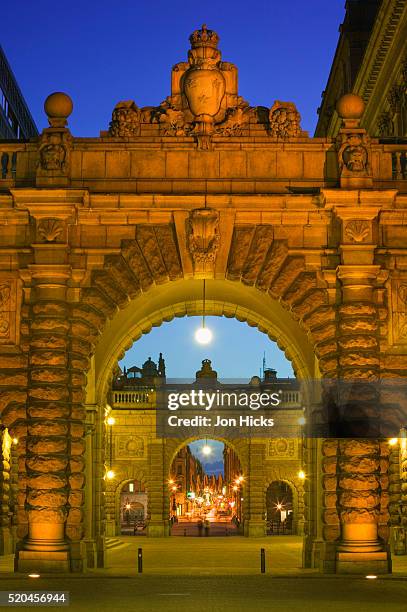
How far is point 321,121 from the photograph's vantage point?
65.7 meters

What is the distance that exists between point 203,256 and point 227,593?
7.75 meters

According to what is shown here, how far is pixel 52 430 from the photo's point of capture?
79.3ft

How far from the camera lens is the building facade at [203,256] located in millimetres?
24094

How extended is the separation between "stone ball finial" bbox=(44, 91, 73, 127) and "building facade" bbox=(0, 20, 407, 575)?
0.10ft

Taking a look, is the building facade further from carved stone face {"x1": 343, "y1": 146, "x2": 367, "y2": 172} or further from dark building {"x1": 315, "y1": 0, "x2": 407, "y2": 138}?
dark building {"x1": 315, "y1": 0, "x2": 407, "y2": 138}

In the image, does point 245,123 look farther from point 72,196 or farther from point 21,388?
point 21,388

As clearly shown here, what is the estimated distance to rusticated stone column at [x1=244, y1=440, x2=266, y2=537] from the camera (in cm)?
5809

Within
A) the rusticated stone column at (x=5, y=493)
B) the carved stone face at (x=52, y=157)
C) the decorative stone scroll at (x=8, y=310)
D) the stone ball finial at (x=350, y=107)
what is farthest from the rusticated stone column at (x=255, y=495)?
the carved stone face at (x=52, y=157)

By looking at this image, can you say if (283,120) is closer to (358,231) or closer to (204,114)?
(204,114)

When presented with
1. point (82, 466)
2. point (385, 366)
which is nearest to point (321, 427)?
point (385, 366)

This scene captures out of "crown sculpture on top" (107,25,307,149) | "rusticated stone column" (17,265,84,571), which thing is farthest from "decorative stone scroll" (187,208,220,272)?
"rusticated stone column" (17,265,84,571)

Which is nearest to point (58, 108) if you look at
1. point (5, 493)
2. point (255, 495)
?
point (5, 493)

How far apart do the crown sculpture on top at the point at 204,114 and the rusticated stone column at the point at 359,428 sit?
3851 millimetres

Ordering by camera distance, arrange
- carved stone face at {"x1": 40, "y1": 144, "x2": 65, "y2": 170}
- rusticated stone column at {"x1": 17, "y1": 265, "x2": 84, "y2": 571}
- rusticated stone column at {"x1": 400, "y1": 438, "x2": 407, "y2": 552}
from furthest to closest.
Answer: rusticated stone column at {"x1": 400, "y1": 438, "x2": 407, "y2": 552} → carved stone face at {"x1": 40, "y1": 144, "x2": 65, "y2": 170} → rusticated stone column at {"x1": 17, "y1": 265, "x2": 84, "y2": 571}
